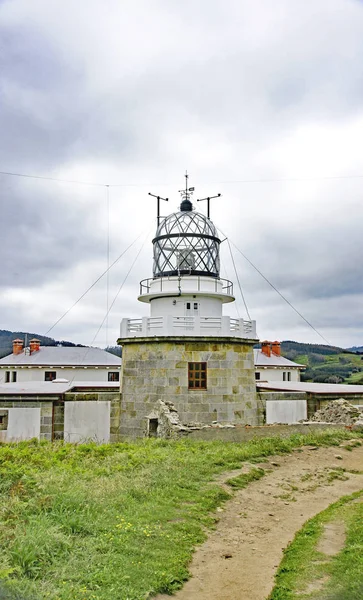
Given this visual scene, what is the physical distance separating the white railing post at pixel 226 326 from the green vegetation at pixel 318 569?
35.0 ft

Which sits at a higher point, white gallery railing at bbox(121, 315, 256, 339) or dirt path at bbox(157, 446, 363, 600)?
white gallery railing at bbox(121, 315, 256, 339)

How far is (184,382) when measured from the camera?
58.9 feet

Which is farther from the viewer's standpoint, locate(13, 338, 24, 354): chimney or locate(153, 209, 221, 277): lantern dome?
locate(13, 338, 24, 354): chimney

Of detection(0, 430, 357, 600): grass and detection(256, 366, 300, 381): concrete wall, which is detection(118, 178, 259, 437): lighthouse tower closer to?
detection(0, 430, 357, 600): grass

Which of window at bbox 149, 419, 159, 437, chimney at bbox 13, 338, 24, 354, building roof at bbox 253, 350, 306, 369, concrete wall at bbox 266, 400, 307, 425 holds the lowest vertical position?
window at bbox 149, 419, 159, 437

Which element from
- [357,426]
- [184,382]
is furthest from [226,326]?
[357,426]

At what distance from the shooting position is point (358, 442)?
45.9 feet

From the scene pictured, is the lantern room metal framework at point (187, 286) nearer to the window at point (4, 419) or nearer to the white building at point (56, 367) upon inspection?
the window at point (4, 419)

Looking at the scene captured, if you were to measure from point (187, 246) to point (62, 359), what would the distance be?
76.5 ft

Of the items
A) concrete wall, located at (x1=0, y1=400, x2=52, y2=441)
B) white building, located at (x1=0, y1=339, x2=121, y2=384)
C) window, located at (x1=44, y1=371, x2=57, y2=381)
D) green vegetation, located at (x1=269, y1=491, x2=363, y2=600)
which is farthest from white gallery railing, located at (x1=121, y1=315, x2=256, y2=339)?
window, located at (x1=44, y1=371, x2=57, y2=381)

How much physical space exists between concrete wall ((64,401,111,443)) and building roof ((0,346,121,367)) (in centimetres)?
2071

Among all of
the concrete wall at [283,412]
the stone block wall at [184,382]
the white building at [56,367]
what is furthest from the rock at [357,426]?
the white building at [56,367]

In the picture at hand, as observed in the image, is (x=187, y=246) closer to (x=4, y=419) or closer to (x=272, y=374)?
(x=4, y=419)

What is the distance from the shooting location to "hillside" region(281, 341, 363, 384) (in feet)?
191
